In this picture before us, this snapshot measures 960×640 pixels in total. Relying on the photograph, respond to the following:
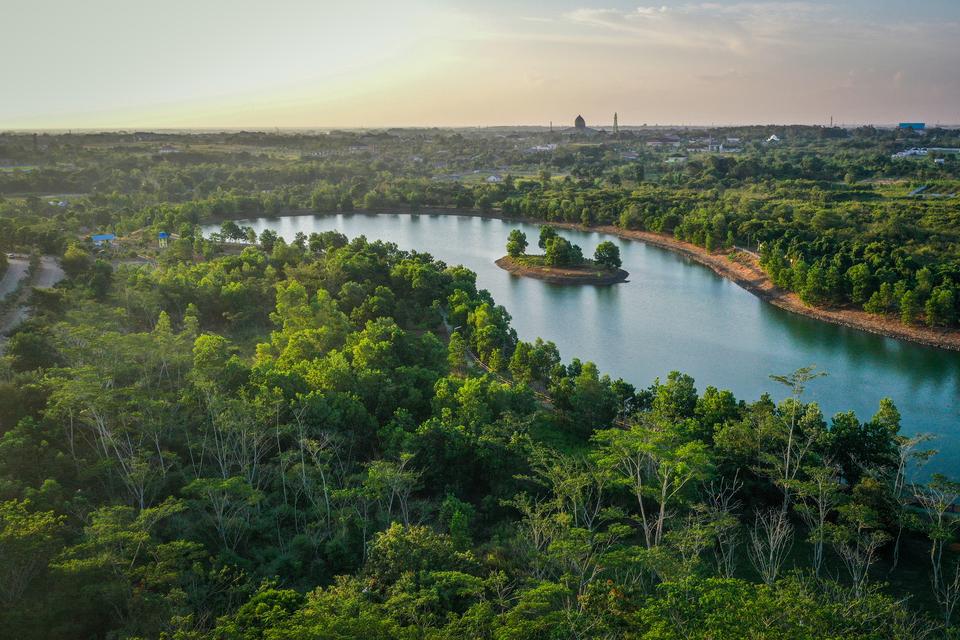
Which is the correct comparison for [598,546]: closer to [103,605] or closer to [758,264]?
[103,605]

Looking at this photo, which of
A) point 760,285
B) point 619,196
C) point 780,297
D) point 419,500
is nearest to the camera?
point 419,500

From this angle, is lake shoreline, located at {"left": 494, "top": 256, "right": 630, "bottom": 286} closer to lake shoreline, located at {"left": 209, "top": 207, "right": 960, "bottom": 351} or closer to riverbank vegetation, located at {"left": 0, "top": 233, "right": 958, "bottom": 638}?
lake shoreline, located at {"left": 209, "top": 207, "right": 960, "bottom": 351}

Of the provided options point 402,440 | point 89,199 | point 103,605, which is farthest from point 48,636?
point 89,199

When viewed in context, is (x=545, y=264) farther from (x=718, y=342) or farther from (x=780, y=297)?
(x=718, y=342)

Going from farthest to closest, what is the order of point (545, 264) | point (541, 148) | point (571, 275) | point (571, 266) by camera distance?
point (541, 148) → point (545, 264) → point (571, 266) → point (571, 275)

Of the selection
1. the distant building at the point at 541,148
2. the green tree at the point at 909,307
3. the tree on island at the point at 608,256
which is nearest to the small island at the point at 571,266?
the tree on island at the point at 608,256

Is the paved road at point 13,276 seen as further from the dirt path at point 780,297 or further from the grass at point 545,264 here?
the dirt path at point 780,297

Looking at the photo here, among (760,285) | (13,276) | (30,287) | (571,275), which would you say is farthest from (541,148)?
→ (30,287)
